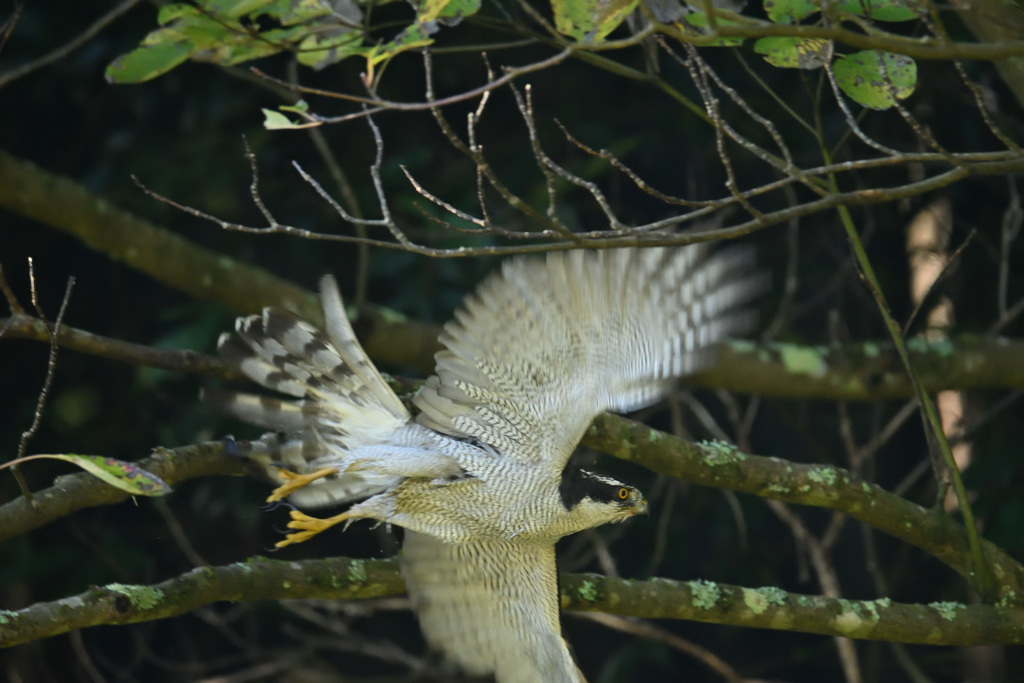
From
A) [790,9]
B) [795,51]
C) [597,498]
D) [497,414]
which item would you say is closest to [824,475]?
[597,498]

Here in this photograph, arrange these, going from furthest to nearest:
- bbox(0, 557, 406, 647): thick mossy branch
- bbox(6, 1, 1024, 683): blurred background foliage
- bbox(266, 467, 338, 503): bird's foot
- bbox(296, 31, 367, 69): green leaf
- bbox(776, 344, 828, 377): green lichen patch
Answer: bbox(6, 1, 1024, 683): blurred background foliage
bbox(776, 344, 828, 377): green lichen patch
bbox(266, 467, 338, 503): bird's foot
bbox(296, 31, 367, 69): green leaf
bbox(0, 557, 406, 647): thick mossy branch

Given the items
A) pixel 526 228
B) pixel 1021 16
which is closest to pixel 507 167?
pixel 526 228

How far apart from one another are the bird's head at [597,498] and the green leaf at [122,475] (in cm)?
138

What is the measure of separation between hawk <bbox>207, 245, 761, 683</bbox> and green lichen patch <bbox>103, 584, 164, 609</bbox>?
1.47ft

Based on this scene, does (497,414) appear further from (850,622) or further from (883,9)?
(883,9)

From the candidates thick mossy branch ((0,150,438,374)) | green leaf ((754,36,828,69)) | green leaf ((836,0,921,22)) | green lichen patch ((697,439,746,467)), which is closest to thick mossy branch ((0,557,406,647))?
green lichen patch ((697,439,746,467))

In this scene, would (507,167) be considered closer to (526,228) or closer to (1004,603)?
(526,228)

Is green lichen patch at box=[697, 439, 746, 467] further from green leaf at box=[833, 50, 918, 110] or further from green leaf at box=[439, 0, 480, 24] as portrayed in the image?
green leaf at box=[439, 0, 480, 24]

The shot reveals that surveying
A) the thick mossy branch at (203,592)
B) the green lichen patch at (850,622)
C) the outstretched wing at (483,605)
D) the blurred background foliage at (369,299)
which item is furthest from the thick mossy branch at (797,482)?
the blurred background foliage at (369,299)

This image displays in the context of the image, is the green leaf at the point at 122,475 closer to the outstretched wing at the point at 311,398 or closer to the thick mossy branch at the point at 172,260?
the outstretched wing at the point at 311,398

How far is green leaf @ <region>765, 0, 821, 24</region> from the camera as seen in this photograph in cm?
181

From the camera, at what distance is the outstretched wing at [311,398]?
259 cm

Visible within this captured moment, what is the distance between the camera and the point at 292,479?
248cm

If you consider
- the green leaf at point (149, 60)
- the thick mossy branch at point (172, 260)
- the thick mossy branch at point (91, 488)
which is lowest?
the thick mossy branch at point (91, 488)
